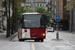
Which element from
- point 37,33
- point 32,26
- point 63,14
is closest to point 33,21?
point 32,26

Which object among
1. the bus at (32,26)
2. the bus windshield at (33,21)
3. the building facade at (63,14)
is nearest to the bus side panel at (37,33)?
the bus at (32,26)

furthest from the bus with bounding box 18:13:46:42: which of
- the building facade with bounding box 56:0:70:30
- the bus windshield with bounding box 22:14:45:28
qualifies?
the building facade with bounding box 56:0:70:30

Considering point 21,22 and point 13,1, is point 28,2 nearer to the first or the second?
point 13,1

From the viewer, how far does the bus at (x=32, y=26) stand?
23.2 m

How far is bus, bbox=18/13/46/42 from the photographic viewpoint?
2316 cm

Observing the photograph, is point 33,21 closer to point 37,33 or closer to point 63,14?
point 37,33

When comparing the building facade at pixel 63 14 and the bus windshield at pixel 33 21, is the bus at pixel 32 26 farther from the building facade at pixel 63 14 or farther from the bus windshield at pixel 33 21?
the building facade at pixel 63 14

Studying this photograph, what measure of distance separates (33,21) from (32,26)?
518mm

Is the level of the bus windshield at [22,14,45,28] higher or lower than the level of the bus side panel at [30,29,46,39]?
higher

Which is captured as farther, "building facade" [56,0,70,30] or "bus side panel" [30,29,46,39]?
"building facade" [56,0,70,30]

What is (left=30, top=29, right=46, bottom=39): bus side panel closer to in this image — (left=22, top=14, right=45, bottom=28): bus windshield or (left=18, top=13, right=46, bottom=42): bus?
(left=18, top=13, right=46, bottom=42): bus

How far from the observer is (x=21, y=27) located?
2317 centimetres

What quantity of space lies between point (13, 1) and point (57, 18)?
13.6 metres

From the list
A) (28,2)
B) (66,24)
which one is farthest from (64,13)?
(28,2)
